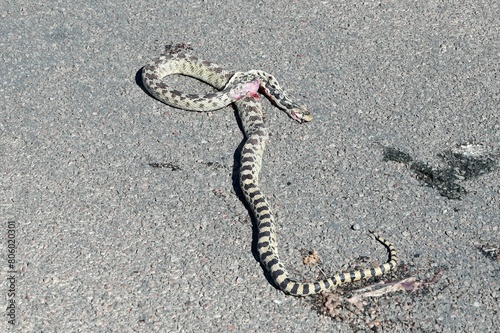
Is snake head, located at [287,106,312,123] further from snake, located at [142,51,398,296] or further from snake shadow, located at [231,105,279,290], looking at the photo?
snake shadow, located at [231,105,279,290]

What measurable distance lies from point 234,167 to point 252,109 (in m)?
1.00

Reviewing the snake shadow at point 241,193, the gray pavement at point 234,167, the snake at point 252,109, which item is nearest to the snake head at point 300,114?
the snake at point 252,109

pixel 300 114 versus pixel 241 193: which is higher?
pixel 300 114

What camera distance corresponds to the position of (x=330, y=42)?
1005 cm

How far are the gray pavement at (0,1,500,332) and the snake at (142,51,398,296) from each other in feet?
0.42

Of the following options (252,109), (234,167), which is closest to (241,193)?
(234,167)

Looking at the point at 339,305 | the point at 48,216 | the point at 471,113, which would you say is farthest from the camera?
the point at 471,113

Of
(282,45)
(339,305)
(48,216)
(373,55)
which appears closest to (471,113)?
(373,55)

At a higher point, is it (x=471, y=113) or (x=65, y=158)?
(x=471, y=113)

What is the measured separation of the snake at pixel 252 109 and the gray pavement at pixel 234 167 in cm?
13

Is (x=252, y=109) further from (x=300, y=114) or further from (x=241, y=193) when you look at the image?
(x=241, y=193)

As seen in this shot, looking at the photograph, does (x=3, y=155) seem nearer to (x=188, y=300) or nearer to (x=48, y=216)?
(x=48, y=216)

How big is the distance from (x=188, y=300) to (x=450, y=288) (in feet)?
7.68

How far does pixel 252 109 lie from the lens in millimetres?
8859
